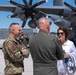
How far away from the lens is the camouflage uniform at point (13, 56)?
413 centimetres

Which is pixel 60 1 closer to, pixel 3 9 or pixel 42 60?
pixel 3 9

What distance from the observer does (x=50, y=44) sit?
370 centimetres

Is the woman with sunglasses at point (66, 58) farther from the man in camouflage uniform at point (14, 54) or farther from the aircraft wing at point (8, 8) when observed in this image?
the aircraft wing at point (8, 8)

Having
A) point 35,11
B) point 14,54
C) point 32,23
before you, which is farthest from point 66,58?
point 35,11

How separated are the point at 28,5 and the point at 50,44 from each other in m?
16.3

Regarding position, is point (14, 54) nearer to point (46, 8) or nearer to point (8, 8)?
point (46, 8)

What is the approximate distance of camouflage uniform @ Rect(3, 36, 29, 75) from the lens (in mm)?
4129

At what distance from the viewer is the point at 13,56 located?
4.11 m

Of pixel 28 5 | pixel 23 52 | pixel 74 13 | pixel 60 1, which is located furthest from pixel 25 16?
pixel 23 52

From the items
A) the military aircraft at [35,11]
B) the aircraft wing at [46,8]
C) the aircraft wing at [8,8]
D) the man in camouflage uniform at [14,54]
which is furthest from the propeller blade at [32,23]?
the man in camouflage uniform at [14,54]

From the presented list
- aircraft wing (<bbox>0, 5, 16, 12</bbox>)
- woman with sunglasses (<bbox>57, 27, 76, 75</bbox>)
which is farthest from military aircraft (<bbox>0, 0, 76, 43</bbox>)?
woman with sunglasses (<bbox>57, 27, 76, 75</bbox>)

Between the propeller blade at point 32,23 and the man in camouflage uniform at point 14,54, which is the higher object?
the man in camouflage uniform at point 14,54

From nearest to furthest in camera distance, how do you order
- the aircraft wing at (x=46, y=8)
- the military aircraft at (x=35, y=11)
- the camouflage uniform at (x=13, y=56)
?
the camouflage uniform at (x=13, y=56) < the military aircraft at (x=35, y=11) < the aircraft wing at (x=46, y=8)

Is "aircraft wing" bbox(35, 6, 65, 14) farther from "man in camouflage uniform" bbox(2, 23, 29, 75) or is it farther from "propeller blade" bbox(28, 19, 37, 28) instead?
"man in camouflage uniform" bbox(2, 23, 29, 75)
